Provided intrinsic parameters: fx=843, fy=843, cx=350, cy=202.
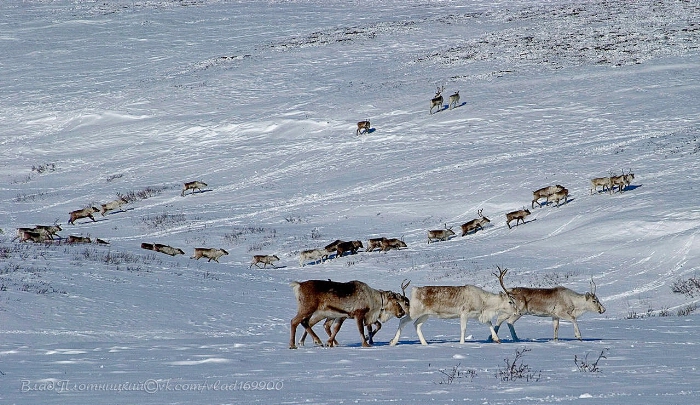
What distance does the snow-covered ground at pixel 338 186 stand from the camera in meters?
8.82

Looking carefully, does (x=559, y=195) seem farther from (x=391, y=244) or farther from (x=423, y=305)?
(x=423, y=305)

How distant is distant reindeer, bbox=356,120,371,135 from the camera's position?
139 ft

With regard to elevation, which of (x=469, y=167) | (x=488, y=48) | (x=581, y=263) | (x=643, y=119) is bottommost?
(x=581, y=263)

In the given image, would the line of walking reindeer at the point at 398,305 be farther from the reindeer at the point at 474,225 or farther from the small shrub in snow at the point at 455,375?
the reindeer at the point at 474,225

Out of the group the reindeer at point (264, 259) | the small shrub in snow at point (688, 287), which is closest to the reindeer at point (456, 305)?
the small shrub in snow at point (688, 287)

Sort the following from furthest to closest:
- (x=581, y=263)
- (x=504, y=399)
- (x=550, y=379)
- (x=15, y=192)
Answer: (x=15, y=192), (x=581, y=263), (x=550, y=379), (x=504, y=399)

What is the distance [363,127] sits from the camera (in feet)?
140

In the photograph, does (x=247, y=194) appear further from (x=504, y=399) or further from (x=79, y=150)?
(x=504, y=399)

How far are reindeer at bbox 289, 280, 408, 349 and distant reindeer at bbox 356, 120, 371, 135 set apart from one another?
3105 cm

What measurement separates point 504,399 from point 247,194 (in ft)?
95.5

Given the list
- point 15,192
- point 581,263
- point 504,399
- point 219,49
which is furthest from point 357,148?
point 504,399

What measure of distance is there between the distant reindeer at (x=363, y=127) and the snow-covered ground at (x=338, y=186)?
Result: 24.7 inches

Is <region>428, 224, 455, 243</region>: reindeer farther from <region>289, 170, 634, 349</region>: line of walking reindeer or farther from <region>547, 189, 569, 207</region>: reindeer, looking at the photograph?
<region>289, 170, 634, 349</region>: line of walking reindeer

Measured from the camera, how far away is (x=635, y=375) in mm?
7910
